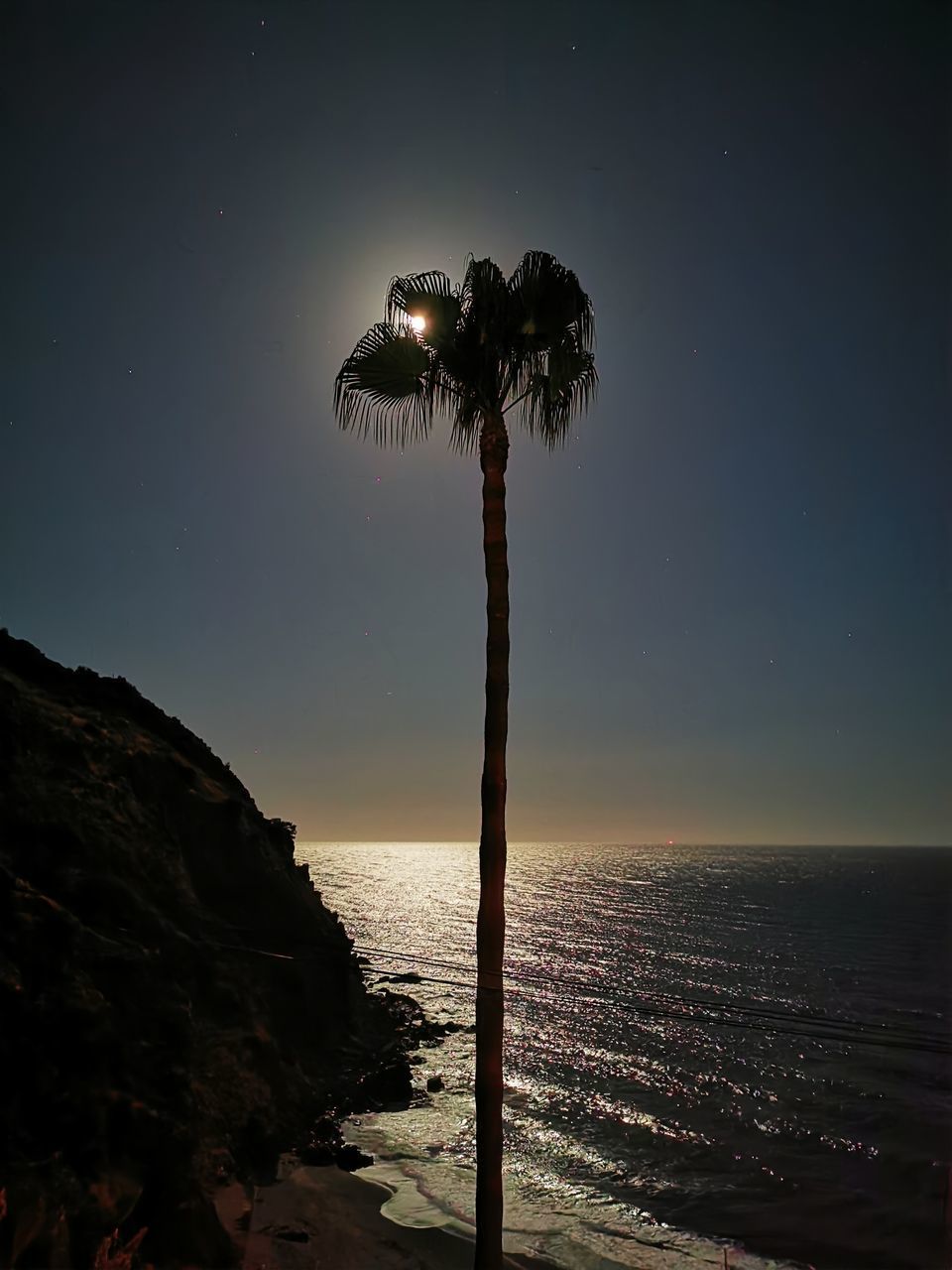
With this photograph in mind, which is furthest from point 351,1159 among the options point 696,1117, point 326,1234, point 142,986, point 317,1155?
point 696,1117

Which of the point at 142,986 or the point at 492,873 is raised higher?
the point at 492,873

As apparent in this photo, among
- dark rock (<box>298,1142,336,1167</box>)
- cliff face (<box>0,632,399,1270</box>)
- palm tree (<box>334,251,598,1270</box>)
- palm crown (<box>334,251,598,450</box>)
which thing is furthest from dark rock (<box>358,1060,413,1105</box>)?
palm crown (<box>334,251,598,450</box>)

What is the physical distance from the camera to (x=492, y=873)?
8375 mm

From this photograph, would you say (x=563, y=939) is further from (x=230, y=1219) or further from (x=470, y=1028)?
(x=230, y=1219)

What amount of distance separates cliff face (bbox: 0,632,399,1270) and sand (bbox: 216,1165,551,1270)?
1.31 meters

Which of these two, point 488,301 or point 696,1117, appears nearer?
point 488,301

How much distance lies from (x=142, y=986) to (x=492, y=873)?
46.2 feet

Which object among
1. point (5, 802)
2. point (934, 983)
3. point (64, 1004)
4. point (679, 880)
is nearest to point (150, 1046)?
point (64, 1004)

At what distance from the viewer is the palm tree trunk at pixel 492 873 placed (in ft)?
25.1

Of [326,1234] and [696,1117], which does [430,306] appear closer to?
[326,1234]

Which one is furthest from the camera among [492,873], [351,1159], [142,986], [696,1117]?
[696,1117]

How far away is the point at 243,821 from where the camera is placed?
3117 centimetres

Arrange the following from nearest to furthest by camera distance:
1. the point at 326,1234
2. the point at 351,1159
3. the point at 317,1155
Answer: the point at 326,1234
the point at 317,1155
the point at 351,1159

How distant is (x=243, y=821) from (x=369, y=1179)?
48.5 ft
